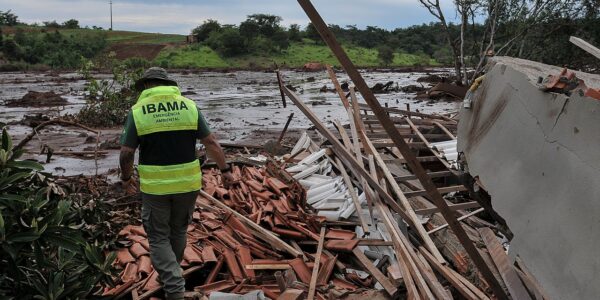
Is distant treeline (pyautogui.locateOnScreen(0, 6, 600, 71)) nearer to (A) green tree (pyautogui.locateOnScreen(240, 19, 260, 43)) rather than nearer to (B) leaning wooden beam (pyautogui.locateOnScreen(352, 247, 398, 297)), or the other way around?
(A) green tree (pyautogui.locateOnScreen(240, 19, 260, 43))

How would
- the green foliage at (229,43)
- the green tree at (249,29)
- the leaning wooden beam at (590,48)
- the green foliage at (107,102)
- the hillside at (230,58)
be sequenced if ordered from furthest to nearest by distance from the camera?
the green tree at (249,29)
the green foliage at (229,43)
the hillside at (230,58)
the green foliage at (107,102)
the leaning wooden beam at (590,48)

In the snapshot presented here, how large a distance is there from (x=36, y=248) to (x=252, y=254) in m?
2.11

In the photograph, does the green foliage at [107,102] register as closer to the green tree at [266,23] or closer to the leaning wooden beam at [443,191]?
the leaning wooden beam at [443,191]

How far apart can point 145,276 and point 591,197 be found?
3.44 meters

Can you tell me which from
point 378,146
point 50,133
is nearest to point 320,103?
point 50,133

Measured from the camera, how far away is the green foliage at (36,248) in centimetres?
295

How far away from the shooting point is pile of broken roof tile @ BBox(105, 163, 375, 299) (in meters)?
4.08

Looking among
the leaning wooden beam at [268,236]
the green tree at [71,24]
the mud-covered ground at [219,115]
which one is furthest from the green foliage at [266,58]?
the leaning wooden beam at [268,236]

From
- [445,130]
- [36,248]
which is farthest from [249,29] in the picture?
[36,248]

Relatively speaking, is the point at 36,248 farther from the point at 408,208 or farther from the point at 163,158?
the point at 408,208

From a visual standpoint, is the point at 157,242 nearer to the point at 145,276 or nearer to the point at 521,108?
the point at 145,276

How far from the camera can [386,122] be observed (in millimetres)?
2551

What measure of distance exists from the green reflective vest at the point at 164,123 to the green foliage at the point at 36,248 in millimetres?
640

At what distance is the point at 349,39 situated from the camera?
75625 mm
